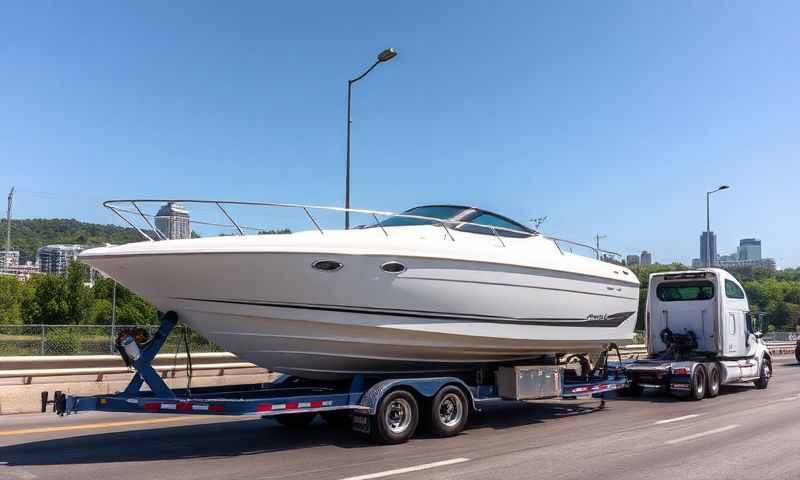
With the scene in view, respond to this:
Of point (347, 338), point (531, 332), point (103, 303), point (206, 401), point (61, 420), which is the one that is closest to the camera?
point (206, 401)

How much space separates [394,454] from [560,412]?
4.99 m

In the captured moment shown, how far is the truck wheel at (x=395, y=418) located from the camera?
7.93 meters

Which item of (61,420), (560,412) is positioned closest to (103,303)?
(61,420)

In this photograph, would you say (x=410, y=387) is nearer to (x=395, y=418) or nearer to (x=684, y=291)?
(x=395, y=418)

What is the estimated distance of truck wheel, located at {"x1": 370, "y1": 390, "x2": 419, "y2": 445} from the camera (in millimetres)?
7926

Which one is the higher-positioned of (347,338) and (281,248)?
(281,248)

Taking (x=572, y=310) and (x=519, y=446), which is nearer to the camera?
(x=519, y=446)

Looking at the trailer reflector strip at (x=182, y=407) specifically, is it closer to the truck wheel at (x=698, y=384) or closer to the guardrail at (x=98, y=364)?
the guardrail at (x=98, y=364)

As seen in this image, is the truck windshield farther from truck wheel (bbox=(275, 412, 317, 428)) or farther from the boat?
truck wheel (bbox=(275, 412, 317, 428))

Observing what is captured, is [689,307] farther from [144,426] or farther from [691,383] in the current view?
[144,426]

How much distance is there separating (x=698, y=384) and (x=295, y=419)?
27.5 feet

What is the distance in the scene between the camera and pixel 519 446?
8234 mm

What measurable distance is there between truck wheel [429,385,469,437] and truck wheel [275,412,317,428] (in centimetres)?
190

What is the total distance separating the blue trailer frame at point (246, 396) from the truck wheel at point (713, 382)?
6.48m
